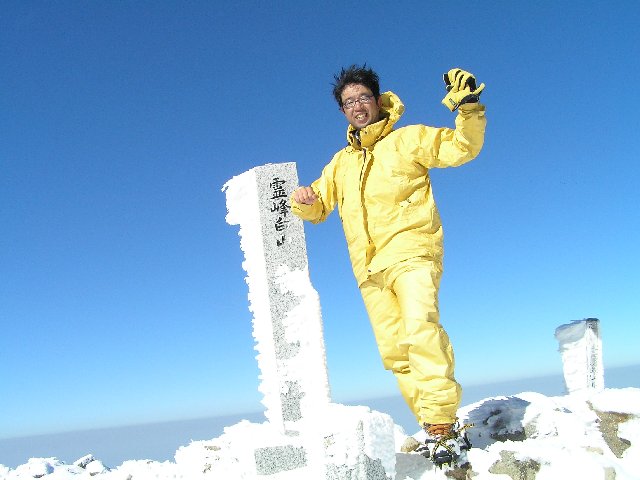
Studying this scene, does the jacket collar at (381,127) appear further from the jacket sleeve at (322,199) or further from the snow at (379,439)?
the snow at (379,439)

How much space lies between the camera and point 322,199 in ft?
15.7

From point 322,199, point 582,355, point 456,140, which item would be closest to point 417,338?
point 456,140

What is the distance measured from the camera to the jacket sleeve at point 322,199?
4707mm

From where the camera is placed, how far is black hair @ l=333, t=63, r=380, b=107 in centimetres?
453

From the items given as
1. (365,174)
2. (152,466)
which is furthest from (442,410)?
(152,466)

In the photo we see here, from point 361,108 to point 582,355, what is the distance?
434cm

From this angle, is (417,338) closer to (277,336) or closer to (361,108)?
(361,108)

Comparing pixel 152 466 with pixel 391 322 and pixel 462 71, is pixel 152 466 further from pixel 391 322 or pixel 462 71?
pixel 462 71

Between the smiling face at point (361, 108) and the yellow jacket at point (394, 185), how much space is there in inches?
2.9

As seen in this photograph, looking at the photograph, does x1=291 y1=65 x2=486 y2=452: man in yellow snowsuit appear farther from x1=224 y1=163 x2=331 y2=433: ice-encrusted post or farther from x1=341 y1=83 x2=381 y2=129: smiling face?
x1=224 y1=163 x2=331 y2=433: ice-encrusted post

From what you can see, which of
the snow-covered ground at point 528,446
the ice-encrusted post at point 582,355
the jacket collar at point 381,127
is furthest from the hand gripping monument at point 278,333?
the ice-encrusted post at point 582,355

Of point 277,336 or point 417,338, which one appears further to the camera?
point 277,336

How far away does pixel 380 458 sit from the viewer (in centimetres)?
370

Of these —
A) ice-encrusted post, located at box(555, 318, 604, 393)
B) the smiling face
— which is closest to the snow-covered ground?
ice-encrusted post, located at box(555, 318, 604, 393)
